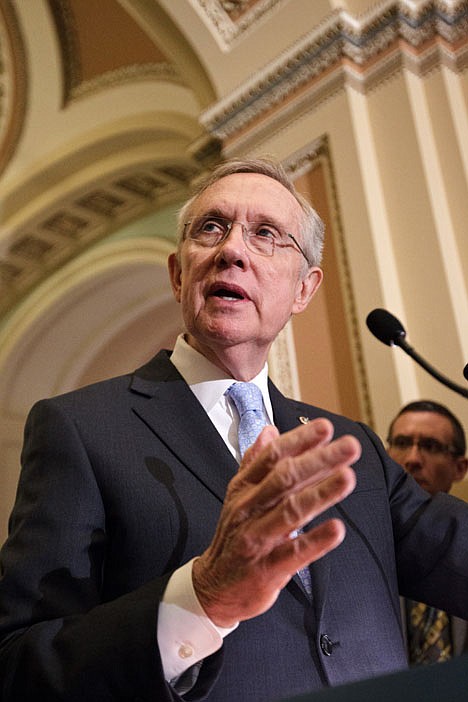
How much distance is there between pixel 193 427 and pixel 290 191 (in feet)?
2.29

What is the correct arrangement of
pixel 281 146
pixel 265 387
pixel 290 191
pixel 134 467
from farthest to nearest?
pixel 281 146
pixel 290 191
pixel 265 387
pixel 134 467

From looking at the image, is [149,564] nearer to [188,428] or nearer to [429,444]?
[188,428]

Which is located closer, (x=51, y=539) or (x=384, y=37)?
(x=51, y=539)

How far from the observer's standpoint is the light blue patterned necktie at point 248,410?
159cm

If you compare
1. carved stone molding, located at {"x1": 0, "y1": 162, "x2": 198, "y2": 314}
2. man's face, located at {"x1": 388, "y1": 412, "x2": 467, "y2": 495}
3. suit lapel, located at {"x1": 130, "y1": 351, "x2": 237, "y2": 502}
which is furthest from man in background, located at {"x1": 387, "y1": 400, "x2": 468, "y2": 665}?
carved stone molding, located at {"x1": 0, "y1": 162, "x2": 198, "y2": 314}

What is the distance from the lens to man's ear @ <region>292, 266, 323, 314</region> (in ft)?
6.59

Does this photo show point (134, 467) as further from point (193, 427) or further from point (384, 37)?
point (384, 37)

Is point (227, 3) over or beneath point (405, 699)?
over

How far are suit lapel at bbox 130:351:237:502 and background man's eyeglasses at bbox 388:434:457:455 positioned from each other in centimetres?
177

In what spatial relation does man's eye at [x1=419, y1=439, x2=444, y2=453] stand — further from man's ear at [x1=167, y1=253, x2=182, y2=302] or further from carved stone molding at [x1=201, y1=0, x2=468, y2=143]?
carved stone molding at [x1=201, y1=0, x2=468, y2=143]

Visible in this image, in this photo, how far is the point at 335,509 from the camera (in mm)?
1610

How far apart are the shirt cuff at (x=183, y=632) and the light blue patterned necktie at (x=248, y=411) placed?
0.44m

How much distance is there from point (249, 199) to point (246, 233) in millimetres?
81

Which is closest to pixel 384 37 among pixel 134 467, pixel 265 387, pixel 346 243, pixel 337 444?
pixel 346 243
